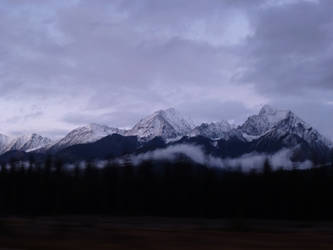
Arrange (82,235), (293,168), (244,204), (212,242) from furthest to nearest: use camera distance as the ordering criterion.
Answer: (293,168) → (244,204) → (82,235) → (212,242)

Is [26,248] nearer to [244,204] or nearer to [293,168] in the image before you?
[244,204]

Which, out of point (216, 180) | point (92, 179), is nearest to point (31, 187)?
point (92, 179)

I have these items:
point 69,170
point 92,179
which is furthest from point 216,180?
point 69,170

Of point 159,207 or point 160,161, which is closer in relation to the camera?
point 159,207

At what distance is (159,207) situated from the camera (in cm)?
8956

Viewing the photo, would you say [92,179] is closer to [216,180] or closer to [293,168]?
[216,180]

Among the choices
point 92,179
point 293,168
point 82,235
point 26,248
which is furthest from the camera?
point 92,179

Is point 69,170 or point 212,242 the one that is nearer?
point 212,242

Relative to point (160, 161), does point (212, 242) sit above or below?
below

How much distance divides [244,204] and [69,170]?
37.7 meters

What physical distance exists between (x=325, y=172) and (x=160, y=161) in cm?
3123

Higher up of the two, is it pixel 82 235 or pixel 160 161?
pixel 160 161

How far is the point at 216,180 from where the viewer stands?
9338cm

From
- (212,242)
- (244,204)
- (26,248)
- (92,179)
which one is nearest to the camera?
(26,248)
